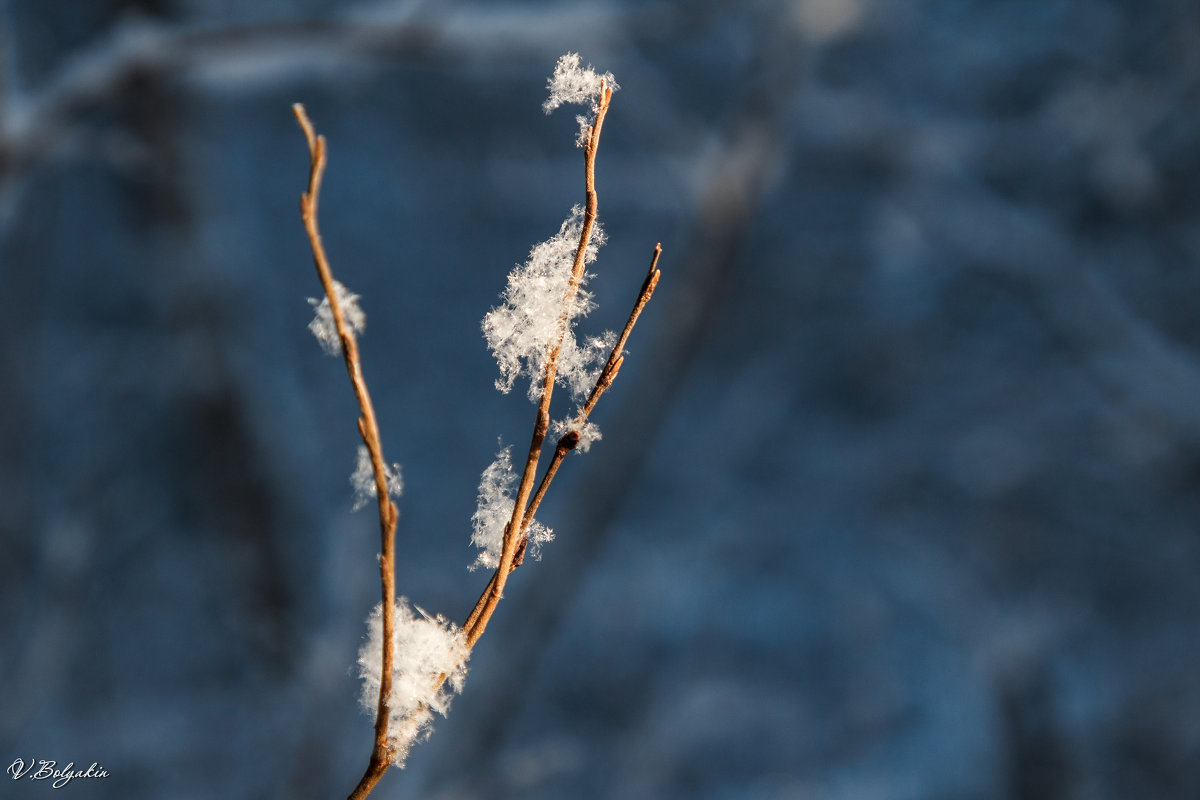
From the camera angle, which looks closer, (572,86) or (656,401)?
(572,86)

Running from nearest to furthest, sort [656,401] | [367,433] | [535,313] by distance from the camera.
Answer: [367,433], [535,313], [656,401]

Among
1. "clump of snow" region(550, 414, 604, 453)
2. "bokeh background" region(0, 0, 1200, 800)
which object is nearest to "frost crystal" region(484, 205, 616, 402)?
"clump of snow" region(550, 414, 604, 453)

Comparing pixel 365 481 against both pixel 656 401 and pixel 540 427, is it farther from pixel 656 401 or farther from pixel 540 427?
pixel 656 401

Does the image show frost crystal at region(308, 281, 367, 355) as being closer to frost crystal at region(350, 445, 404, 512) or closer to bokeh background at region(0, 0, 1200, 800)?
frost crystal at region(350, 445, 404, 512)

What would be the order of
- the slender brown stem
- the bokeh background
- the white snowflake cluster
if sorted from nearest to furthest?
the slender brown stem → the white snowflake cluster → the bokeh background

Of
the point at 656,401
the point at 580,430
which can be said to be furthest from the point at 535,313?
the point at 656,401

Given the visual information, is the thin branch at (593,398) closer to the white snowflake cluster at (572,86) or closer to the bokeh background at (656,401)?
the white snowflake cluster at (572,86)

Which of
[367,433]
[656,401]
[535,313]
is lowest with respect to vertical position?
[367,433]

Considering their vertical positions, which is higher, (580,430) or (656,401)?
(656,401)
